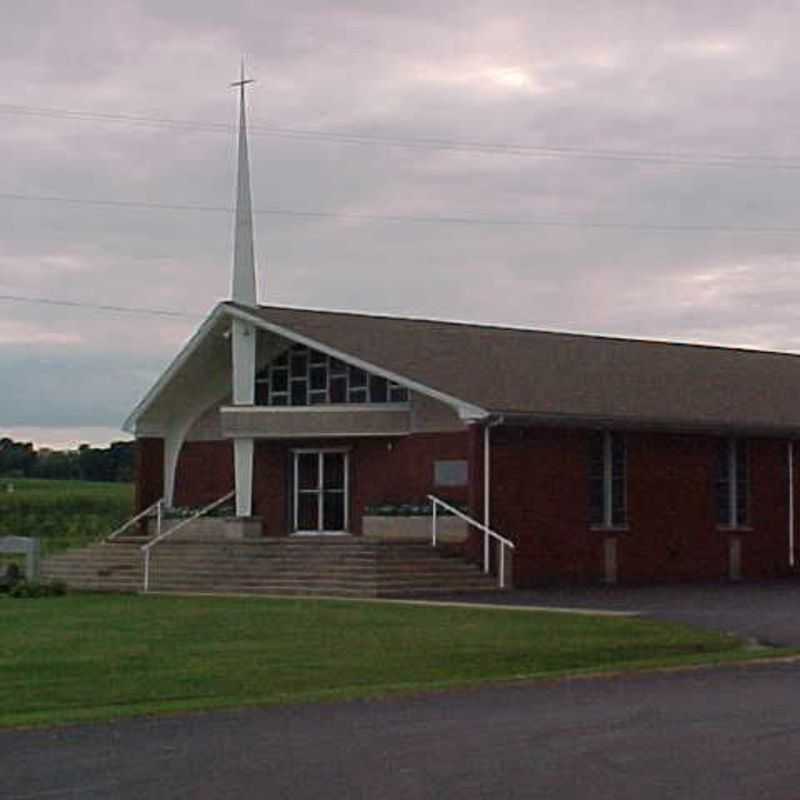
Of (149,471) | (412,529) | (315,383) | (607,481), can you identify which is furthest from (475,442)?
(149,471)

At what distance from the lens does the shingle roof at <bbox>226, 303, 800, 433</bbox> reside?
3991 centimetres

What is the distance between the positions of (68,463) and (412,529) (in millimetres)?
72129

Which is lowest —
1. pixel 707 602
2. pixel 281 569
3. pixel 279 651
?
pixel 279 651

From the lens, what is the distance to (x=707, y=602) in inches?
1326

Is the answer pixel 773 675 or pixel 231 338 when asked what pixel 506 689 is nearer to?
pixel 773 675

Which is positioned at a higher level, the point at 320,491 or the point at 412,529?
the point at 320,491

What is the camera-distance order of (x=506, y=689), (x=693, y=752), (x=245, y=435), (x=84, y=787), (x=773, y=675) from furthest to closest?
(x=245, y=435)
(x=773, y=675)
(x=506, y=689)
(x=693, y=752)
(x=84, y=787)

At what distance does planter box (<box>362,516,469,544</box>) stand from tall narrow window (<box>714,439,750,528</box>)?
741 cm

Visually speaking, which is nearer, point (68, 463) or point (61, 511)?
point (61, 511)

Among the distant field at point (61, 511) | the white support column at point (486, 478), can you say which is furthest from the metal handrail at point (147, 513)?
the distant field at point (61, 511)

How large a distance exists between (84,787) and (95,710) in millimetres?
4911

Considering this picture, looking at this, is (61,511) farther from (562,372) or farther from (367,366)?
(367,366)

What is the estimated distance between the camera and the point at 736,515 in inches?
1720

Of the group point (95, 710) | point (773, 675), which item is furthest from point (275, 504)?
point (95, 710)
